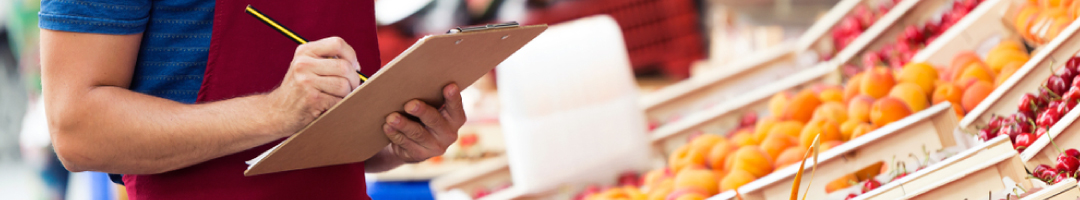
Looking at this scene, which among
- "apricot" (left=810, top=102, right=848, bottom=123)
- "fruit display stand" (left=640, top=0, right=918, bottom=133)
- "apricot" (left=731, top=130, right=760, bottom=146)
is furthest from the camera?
"fruit display stand" (left=640, top=0, right=918, bottom=133)

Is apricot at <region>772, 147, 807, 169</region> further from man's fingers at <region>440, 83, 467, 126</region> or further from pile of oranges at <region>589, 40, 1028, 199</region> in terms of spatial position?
man's fingers at <region>440, 83, 467, 126</region>

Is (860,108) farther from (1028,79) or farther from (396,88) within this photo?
(396,88)

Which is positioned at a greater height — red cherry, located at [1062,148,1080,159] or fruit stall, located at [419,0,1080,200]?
fruit stall, located at [419,0,1080,200]

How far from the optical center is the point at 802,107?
1690 mm

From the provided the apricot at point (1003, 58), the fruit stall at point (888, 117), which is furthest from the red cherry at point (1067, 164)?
the apricot at point (1003, 58)

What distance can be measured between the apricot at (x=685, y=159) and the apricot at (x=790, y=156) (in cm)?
24

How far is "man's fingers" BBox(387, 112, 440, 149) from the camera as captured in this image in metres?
0.85

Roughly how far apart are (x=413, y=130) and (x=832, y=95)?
116cm

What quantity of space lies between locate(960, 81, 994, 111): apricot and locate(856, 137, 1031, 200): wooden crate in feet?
1.21

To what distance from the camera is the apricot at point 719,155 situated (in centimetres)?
163

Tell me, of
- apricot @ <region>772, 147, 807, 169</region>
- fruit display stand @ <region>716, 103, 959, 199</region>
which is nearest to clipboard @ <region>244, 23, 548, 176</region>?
fruit display stand @ <region>716, 103, 959, 199</region>

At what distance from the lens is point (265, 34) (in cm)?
88

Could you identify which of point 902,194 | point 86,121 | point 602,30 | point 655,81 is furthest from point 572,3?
point 86,121

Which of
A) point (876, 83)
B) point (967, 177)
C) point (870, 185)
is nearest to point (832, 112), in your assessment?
point (876, 83)
